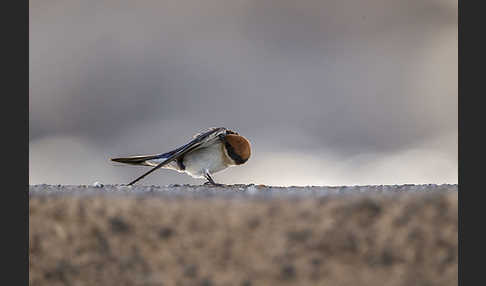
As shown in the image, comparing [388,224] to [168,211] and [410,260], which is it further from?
[168,211]

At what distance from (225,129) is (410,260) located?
1002 mm

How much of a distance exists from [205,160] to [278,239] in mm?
952

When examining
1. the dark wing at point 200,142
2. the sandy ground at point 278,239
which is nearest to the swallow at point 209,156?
the dark wing at point 200,142

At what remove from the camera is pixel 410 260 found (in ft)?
3.59

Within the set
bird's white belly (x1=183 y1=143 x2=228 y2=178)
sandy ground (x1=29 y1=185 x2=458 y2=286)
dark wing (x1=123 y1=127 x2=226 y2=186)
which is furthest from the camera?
bird's white belly (x1=183 y1=143 x2=228 y2=178)

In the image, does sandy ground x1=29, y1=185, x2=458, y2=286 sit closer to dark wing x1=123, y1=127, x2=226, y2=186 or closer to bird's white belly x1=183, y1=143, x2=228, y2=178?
dark wing x1=123, y1=127, x2=226, y2=186

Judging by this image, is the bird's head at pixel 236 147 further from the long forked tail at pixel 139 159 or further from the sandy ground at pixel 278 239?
the sandy ground at pixel 278 239

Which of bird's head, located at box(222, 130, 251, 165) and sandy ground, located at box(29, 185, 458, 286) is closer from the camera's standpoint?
sandy ground, located at box(29, 185, 458, 286)

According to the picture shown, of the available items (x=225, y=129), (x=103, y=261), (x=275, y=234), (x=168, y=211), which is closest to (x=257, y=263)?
(x=275, y=234)

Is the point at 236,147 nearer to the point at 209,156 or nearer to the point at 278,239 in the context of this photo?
the point at 209,156

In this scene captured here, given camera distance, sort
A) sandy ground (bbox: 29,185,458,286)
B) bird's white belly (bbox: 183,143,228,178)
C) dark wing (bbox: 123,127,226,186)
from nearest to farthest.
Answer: sandy ground (bbox: 29,185,458,286), dark wing (bbox: 123,127,226,186), bird's white belly (bbox: 183,143,228,178)

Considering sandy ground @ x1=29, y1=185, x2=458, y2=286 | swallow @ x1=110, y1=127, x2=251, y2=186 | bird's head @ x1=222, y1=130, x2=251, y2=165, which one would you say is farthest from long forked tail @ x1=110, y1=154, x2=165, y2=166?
sandy ground @ x1=29, y1=185, x2=458, y2=286

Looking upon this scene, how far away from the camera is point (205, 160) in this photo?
6.55 feet

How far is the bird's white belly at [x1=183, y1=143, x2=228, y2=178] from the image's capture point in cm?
199
